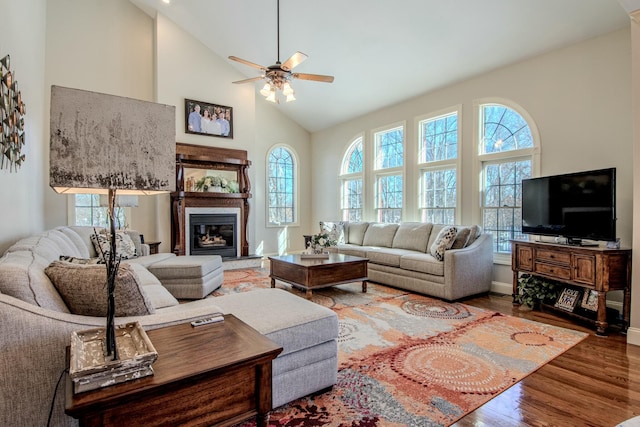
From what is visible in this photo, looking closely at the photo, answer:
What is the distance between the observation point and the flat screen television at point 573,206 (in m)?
3.10

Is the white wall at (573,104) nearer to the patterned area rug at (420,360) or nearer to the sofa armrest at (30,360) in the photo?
the patterned area rug at (420,360)

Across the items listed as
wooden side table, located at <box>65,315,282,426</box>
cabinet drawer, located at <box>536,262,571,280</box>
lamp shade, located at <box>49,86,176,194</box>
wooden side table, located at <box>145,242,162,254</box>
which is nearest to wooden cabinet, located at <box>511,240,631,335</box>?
cabinet drawer, located at <box>536,262,571,280</box>

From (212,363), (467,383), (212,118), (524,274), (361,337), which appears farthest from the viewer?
(212,118)

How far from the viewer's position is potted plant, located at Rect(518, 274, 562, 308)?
374 cm

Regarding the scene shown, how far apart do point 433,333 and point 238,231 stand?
→ 4473mm

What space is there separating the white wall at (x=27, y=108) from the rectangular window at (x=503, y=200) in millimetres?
5296

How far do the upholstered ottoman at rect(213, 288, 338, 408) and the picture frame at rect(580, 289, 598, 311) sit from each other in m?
2.83

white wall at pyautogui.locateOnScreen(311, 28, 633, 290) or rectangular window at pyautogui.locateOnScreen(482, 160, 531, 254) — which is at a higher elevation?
white wall at pyautogui.locateOnScreen(311, 28, 633, 290)

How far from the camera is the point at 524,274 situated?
13.6ft

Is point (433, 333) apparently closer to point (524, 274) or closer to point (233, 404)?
point (524, 274)

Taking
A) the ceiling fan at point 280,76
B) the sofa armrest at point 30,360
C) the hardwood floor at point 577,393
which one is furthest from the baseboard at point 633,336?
the sofa armrest at point 30,360

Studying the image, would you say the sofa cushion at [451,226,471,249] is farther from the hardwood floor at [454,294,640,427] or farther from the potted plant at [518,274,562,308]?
the hardwood floor at [454,294,640,427]

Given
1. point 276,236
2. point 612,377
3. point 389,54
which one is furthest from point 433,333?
point 276,236

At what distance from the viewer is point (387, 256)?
4.82 metres
